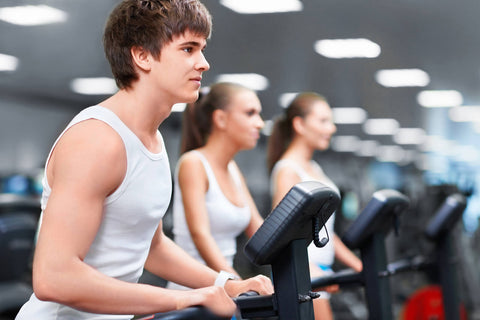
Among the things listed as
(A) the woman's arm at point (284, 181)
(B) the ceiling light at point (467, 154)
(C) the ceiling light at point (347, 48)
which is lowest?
(A) the woman's arm at point (284, 181)

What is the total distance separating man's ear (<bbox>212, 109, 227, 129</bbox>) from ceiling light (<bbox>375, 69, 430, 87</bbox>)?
4447 mm

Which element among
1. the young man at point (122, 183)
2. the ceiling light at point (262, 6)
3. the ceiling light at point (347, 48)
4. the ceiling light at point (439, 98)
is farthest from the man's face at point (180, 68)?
the ceiling light at point (439, 98)

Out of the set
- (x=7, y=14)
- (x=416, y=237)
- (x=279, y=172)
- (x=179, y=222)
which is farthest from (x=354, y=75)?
(x=179, y=222)

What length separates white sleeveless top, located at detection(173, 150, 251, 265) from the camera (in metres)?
2.24

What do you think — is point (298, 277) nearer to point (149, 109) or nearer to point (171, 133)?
point (149, 109)

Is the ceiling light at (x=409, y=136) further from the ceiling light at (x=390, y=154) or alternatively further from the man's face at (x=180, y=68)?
the man's face at (x=180, y=68)

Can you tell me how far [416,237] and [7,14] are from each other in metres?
5.35

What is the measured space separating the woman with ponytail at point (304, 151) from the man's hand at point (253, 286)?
1.13 m

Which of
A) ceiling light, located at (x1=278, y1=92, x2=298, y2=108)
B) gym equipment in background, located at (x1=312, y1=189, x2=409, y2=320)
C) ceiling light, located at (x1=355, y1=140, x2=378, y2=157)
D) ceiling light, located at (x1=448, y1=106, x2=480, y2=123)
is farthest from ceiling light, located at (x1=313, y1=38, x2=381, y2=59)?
ceiling light, located at (x1=355, y1=140, x2=378, y2=157)

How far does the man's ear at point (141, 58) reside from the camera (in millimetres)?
1277

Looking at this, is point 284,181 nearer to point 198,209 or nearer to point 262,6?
point 198,209

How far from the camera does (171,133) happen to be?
8.04m

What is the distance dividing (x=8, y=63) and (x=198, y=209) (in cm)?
392

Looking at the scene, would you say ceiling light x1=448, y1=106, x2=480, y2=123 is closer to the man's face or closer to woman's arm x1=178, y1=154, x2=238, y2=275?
woman's arm x1=178, y1=154, x2=238, y2=275
